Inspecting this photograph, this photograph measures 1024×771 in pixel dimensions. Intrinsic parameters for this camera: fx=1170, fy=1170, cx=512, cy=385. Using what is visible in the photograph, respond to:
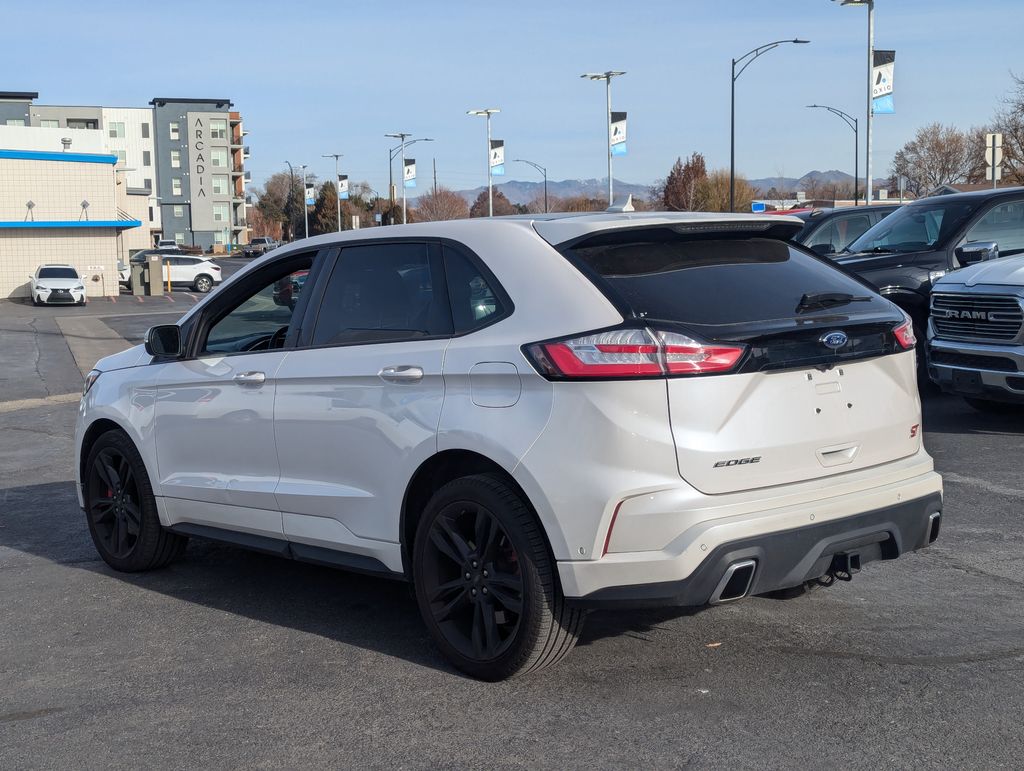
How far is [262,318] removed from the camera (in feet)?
19.1

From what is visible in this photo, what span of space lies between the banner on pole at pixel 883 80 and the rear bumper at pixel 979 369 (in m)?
27.5

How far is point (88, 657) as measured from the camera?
195 inches

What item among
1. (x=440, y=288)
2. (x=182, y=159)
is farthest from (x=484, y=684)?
(x=182, y=159)

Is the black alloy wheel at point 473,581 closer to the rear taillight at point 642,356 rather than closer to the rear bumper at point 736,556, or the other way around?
the rear bumper at point 736,556

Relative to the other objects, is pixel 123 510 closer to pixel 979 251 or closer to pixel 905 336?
pixel 905 336

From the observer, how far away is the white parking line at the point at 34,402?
1509cm

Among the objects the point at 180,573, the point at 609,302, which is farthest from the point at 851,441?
the point at 180,573

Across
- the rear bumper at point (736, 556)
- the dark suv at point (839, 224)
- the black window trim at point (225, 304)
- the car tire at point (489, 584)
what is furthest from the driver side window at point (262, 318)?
the dark suv at point (839, 224)

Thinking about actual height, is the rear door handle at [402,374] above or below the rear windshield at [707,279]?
below

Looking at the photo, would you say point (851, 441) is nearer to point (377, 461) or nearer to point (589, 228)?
point (589, 228)

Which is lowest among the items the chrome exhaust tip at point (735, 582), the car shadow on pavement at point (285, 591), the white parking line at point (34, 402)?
the white parking line at point (34, 402)

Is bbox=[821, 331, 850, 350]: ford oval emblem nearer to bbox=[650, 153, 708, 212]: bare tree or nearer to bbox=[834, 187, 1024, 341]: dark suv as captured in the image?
bbox=[834, 187, 1024, 341]: dark suv

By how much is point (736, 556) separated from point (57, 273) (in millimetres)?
45672

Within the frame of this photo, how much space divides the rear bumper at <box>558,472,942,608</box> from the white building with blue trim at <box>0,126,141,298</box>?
50.5m
